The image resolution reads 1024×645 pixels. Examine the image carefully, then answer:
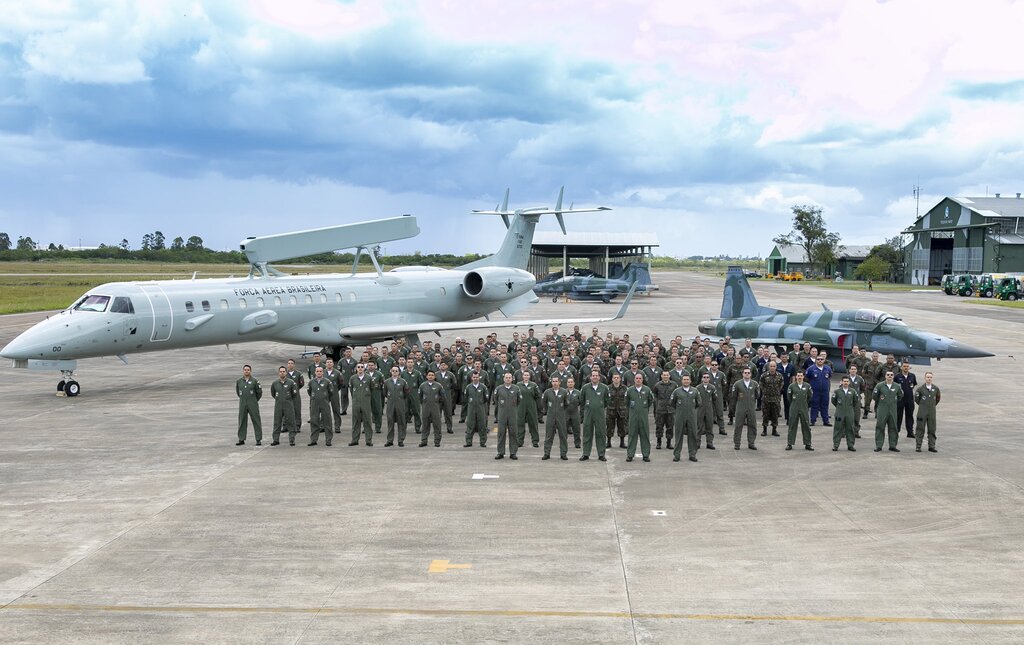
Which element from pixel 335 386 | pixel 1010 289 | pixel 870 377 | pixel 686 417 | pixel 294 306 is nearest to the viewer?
pixel 686 417

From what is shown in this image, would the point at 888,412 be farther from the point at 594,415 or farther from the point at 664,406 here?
the point at 594,415

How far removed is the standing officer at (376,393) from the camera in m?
14.5

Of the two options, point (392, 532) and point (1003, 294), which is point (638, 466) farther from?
point (1003, 294)

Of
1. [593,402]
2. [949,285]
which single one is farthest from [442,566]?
[949,285]

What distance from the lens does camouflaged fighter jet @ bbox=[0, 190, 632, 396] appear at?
1866 cm

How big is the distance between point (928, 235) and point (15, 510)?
9658 centimetres

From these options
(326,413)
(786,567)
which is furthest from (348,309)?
(786,567)

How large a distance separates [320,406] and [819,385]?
915 centimetres

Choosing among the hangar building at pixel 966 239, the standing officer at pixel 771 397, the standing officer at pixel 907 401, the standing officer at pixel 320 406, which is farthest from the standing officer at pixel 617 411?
the hangar building at pixel 966 239

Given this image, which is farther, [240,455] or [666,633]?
[240,455]

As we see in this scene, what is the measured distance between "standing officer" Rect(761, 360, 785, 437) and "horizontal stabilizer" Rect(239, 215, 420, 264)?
1367cm

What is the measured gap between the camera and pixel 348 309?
78.0ft

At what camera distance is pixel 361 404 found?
46.4 ft

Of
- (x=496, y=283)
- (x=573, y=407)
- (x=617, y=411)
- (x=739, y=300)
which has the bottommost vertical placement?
(x=617, y=411)
